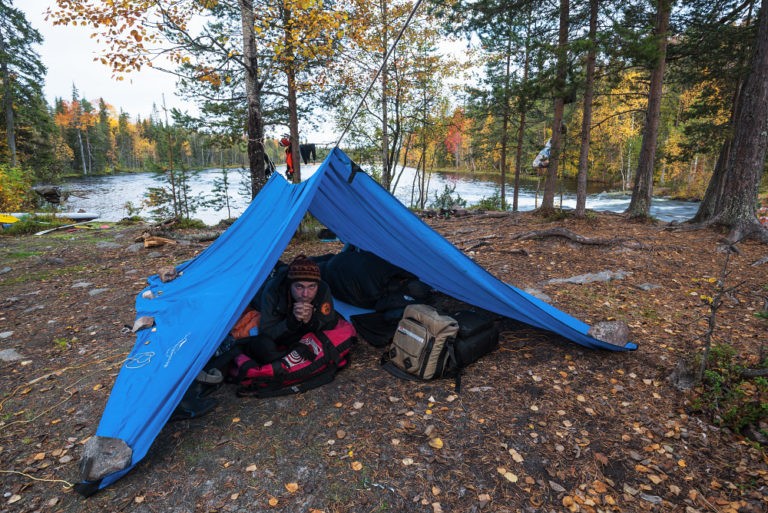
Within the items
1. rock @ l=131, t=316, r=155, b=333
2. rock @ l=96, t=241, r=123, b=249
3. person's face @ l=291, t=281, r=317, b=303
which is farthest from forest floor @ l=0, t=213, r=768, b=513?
rock @ l=96, t=241, r=123, b=249

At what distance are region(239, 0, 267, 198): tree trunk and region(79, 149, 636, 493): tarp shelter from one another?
90.0 inches

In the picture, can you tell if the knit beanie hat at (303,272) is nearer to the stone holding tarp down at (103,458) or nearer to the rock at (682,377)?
the stone holding tarp down at (103,458)

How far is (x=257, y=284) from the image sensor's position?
2.32m

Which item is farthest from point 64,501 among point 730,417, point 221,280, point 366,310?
point 730,417

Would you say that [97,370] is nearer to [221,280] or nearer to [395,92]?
[221,280]

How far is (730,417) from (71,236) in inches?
456

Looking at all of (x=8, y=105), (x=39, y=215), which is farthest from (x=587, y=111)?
(x=8, y=105)

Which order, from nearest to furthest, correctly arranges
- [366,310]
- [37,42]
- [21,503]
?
[21,503] → [366,310] → [37,42]

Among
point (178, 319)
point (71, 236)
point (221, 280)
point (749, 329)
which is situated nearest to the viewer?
point (178, 319)

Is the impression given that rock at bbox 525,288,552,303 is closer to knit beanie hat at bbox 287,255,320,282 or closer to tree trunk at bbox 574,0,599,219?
knit beanie hat at bbox 287,255,320,282

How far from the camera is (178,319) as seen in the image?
113 inches

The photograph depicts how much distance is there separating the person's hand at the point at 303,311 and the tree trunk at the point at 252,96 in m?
3.69

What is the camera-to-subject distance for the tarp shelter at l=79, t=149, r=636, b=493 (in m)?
2.04

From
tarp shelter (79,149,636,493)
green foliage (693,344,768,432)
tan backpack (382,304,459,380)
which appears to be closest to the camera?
tarp shelter (79,149,636,493)
